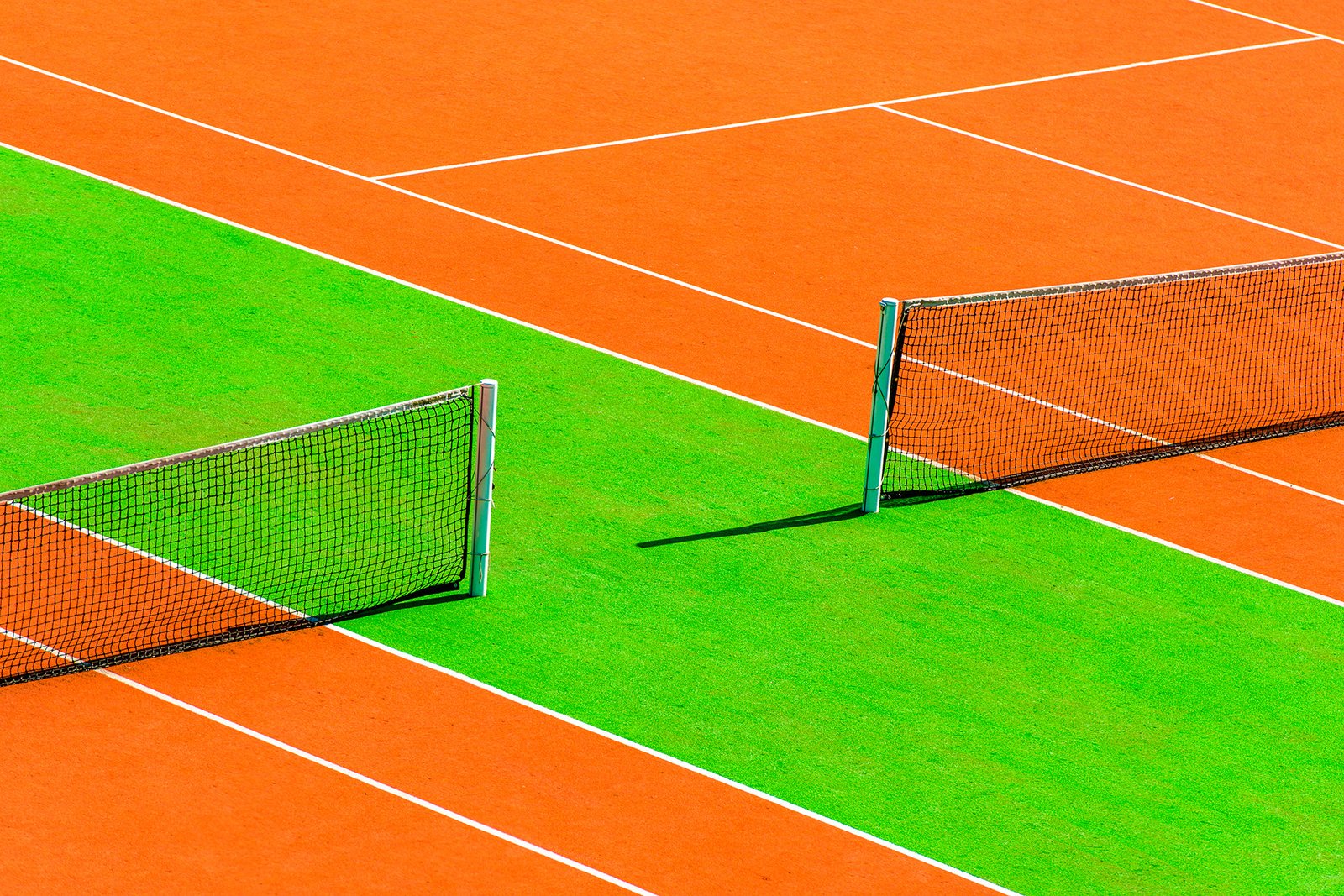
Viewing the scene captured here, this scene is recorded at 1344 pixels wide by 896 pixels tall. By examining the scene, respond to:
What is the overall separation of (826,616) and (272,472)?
3.79 metres

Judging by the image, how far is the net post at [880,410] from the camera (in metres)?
12.6

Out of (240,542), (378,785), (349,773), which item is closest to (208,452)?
(240,542)

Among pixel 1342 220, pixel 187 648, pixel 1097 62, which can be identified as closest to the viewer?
pixel 187 648

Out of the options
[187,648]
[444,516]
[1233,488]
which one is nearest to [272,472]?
[444,516]

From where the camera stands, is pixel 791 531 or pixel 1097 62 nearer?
pixel 791 531

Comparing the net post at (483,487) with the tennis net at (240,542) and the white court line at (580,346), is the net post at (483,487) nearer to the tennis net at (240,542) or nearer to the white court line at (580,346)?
the tennis net at (240,542)

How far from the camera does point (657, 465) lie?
1347 centimetres

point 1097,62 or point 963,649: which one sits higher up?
point 1097,62

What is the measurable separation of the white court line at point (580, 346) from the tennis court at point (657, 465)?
0.04 meters

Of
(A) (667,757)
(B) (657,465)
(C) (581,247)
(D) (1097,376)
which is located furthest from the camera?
(C) (581,247)

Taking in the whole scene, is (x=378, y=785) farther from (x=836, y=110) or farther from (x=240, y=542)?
(x=836, y=110)

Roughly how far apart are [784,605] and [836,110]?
1001 centimetres

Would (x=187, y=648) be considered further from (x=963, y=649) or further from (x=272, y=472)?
(x=963, y=649)

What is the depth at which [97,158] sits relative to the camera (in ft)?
58.5
